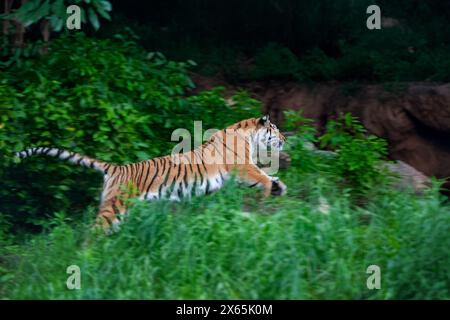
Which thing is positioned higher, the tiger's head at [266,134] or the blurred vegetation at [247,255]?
the tiger's head at [266,134]

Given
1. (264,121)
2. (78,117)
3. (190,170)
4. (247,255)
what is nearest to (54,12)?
(78,117)

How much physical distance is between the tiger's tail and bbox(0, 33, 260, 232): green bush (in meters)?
0.17

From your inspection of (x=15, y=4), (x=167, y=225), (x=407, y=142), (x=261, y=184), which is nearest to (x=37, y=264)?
(x=167, y=225)

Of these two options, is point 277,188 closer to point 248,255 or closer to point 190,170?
point 190,170

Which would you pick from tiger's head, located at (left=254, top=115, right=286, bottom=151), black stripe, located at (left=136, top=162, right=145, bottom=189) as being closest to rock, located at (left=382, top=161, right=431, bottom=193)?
tiger's head, located at (left=254, top=115, right=286, bottom=151)

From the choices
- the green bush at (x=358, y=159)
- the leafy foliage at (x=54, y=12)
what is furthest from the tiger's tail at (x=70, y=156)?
the green bush at (x=358, y=159)

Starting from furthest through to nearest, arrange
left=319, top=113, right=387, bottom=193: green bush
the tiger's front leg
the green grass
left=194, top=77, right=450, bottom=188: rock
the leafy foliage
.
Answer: left=194, top=77, right=450, bottom=188: rock
left=319, top=113, right=387, bottom=193: green bush
the tiger's front leg
the leafy foliage
the green grass

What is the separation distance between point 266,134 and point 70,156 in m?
1.87

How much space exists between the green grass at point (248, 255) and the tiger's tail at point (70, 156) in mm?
747

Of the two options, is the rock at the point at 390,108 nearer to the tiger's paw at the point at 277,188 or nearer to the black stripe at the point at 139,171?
the tiger's paw at the point at 277,188

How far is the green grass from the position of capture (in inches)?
225

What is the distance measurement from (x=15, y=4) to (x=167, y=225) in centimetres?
482

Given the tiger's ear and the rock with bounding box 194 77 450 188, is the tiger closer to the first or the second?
the tiger's ear

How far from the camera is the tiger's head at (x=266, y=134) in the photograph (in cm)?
801
